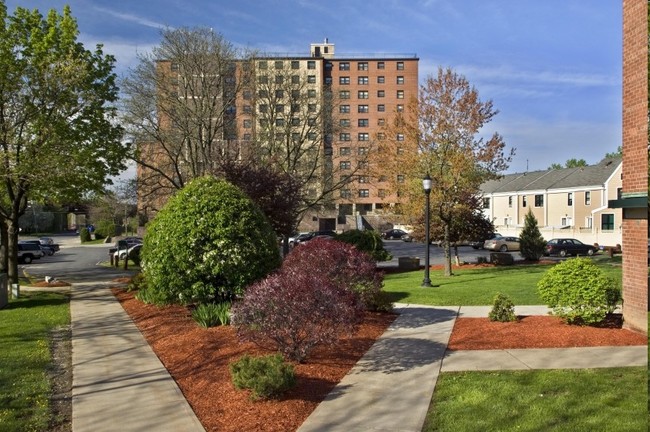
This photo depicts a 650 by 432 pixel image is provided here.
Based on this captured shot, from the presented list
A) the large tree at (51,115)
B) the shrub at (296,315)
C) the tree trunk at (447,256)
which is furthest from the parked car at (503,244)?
the shrub at (296,315)

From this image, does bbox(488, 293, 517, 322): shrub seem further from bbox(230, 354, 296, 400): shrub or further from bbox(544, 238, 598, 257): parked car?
bbox(544, 238, 598, 257): parked car

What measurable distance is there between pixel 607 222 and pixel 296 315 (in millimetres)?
48299

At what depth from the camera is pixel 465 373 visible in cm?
752

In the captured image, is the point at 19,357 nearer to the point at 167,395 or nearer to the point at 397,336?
the point at 167,395

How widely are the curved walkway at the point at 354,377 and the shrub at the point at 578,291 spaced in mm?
1547

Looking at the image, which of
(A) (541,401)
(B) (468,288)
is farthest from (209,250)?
(B) (468,288)

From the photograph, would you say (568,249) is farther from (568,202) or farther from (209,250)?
(209,250)

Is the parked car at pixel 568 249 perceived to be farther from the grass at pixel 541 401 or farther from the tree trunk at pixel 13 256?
the grass at pixel 541 401

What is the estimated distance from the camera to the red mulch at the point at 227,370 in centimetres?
615

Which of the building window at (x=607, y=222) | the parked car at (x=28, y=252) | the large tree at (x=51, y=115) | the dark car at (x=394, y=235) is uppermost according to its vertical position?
the large tree at (x=51, y=115)

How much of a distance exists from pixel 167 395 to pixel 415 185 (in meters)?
16.5

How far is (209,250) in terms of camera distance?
11742 mm

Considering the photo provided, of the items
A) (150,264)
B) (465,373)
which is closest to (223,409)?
(465,373)

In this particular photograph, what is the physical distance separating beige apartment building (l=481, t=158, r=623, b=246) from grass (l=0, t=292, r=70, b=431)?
121 feet
